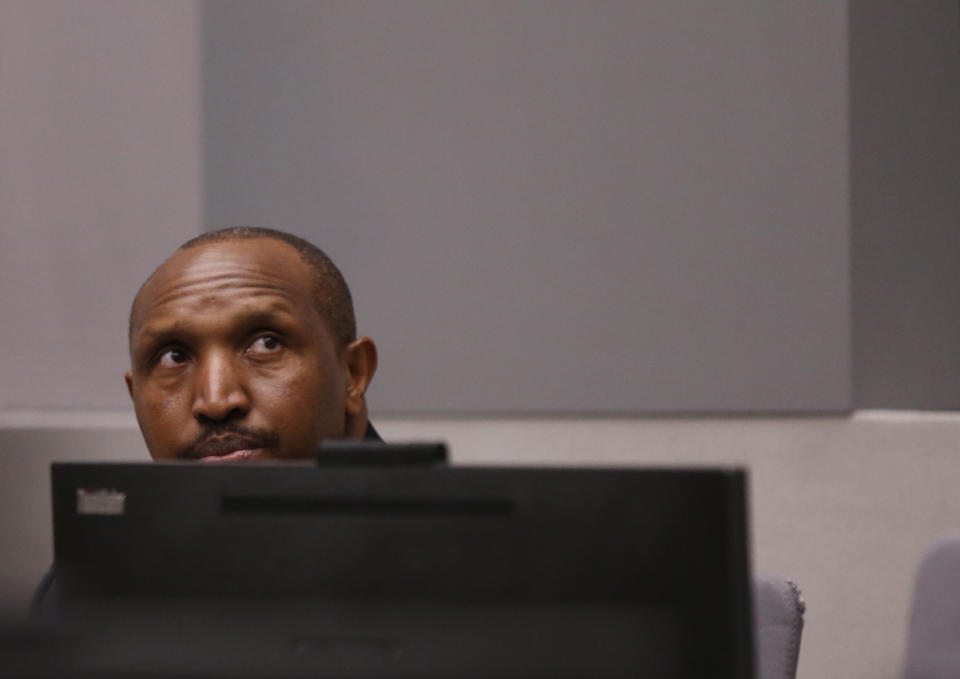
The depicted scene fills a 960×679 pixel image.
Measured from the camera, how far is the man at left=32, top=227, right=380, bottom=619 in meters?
1.49

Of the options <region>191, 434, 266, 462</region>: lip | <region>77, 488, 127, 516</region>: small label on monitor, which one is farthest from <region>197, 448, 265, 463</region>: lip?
<region>77, 488, 127, 516</region>: small label on monitor

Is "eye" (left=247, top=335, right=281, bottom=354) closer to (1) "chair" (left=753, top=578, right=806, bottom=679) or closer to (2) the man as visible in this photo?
(2) the man

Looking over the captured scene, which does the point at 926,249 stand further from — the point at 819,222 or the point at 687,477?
the point at 687,477

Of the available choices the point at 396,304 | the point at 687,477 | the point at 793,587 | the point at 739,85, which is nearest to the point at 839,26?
the point at 739,85

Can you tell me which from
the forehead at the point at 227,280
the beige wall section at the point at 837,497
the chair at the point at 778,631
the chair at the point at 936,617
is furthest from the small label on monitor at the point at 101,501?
the beige wall section at the point at 837,497

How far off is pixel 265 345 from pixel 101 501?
2.45 feet

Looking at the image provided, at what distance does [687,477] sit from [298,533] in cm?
22

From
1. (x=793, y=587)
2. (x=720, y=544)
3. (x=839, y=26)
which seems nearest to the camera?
(x=720, y=544)

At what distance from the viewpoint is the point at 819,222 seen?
8.27 feet

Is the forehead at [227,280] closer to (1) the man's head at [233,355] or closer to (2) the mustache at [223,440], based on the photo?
(1) the man's head at [233,355]

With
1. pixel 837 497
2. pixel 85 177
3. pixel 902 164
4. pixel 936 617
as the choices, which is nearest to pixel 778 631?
pixel 936 617

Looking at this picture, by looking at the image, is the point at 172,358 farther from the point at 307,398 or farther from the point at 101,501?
the point at 101,501

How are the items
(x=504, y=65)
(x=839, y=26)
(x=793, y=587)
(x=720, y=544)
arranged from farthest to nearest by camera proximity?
(x=504, y=65) < (x=839, y=26) < (x=793, y=587) < (x=720, y=544)

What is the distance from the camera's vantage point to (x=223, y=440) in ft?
4.84
